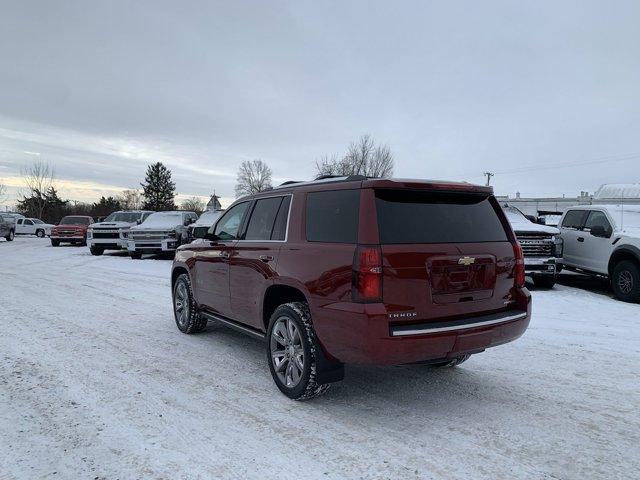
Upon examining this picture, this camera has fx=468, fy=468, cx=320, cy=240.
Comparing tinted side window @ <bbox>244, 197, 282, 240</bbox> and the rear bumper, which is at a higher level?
tinted side window @ <bbox>244, 197, 282, 240</bbox>

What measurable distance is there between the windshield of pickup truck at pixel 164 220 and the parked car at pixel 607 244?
534 inches

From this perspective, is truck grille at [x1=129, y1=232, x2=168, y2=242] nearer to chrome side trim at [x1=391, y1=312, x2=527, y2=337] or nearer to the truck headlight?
the truck headlight

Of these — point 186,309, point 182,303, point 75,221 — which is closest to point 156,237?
point 182,303

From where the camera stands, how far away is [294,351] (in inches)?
162

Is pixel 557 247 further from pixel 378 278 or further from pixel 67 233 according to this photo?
pixel 67 233

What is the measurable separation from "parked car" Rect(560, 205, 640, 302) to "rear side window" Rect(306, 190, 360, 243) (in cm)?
797

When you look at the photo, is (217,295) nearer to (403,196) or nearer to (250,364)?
(250,364)

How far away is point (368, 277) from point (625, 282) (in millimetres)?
8413

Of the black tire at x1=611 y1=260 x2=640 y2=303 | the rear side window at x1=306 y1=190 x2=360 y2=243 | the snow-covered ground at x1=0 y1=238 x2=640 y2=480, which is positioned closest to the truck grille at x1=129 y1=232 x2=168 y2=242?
the snow-covered ground at x1=0 y1=238 x2=640 y2=480

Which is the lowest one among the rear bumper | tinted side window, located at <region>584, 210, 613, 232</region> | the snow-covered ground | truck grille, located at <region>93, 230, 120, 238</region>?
the snow-covered ground

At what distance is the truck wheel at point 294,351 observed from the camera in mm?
3867

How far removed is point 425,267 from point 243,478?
6.20 feet

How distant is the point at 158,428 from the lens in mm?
3539

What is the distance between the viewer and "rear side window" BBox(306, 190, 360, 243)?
12.0 feet
